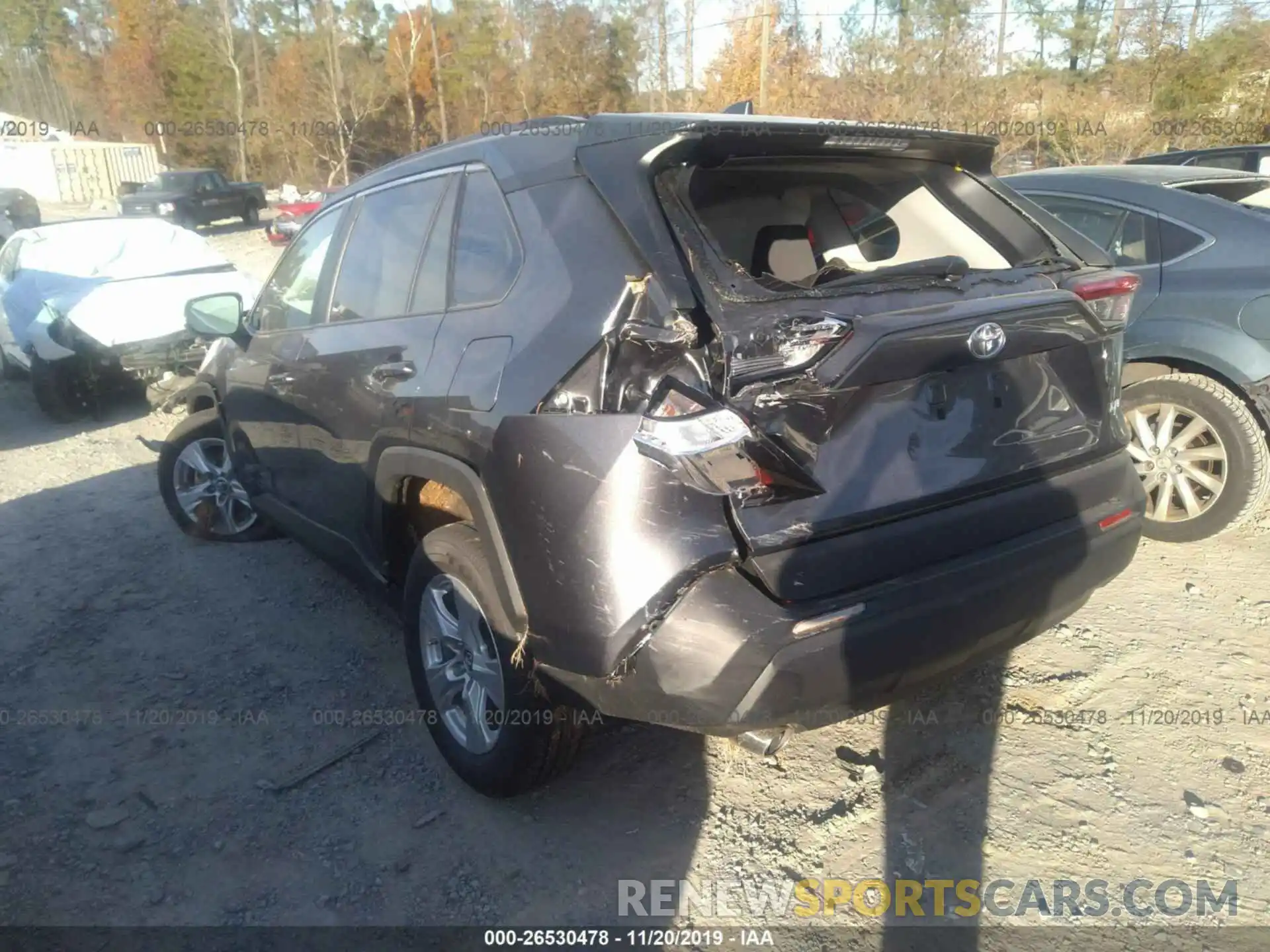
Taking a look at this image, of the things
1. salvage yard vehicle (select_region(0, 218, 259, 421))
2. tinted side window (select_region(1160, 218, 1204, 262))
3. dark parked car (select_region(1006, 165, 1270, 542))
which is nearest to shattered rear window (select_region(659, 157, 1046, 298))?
dark parked car (select_region(1006, 165, 1270, 542))

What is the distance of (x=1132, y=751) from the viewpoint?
9.80 ft

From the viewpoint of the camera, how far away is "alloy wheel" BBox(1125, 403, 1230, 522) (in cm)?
429

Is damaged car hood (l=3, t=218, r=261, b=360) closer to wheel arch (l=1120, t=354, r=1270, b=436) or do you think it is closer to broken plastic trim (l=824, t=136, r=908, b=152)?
broken plastic trim (l=824, t=136, r=908, b=152)

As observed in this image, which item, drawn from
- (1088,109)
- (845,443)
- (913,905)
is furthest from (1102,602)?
(1088,109)

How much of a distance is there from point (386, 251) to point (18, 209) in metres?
26.2

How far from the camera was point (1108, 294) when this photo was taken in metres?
2.71

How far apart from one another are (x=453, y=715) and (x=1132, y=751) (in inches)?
Result: 86.8

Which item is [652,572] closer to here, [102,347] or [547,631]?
[547,631]

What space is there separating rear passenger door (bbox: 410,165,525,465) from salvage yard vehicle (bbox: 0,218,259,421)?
4.90 metres

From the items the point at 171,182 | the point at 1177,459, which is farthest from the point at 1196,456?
the point at 171,182

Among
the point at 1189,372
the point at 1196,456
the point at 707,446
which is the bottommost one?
the point at 1196,456

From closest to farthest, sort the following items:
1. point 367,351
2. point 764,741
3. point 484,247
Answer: point 764,741 → point 484,247 → point 367,351

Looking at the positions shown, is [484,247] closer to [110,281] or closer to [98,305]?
[98,305]

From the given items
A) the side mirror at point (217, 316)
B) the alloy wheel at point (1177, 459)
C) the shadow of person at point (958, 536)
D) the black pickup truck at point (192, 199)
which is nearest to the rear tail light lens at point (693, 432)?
the shadow of person at point (958, 536)
